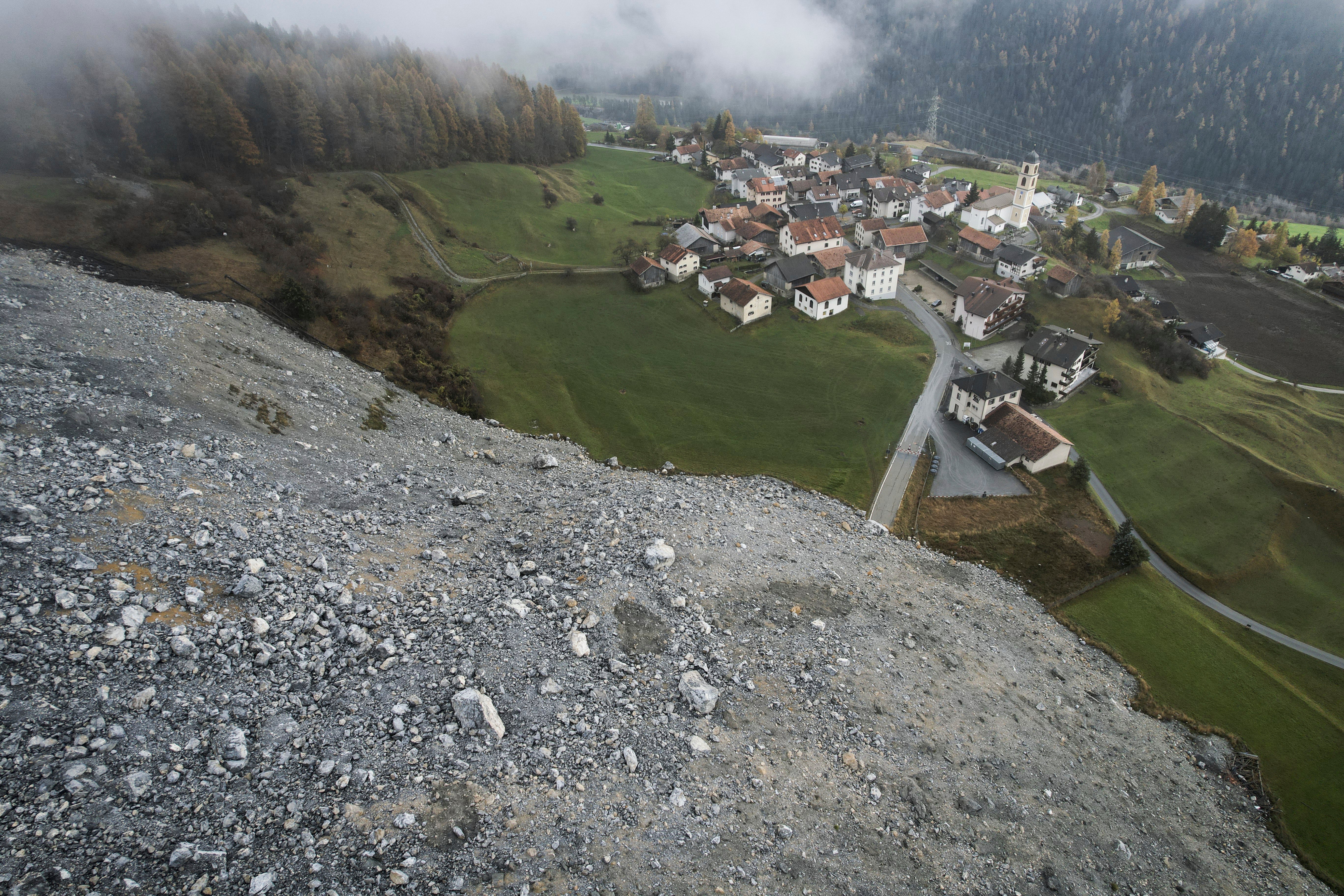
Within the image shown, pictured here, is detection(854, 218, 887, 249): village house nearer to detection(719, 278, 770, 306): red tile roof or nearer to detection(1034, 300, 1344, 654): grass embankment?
detection(719, 278, 770, 306): red tile roof

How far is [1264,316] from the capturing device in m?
96.2

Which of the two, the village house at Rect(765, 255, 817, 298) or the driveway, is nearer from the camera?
the driveway

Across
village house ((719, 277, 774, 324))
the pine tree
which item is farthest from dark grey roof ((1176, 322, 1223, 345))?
village house ((719, 277, 774, 324))

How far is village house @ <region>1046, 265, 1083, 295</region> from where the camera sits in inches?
3447

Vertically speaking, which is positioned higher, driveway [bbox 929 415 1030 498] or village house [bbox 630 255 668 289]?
village house [bbox 630 255 668 289]

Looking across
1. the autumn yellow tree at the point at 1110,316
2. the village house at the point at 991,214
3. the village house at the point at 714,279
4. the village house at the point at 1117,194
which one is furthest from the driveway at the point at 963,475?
the village house at the point at 1117,194

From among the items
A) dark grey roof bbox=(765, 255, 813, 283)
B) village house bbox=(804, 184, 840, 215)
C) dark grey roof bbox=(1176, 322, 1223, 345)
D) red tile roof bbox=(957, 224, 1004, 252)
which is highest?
village house bbox=(804, 184, 840, 215)

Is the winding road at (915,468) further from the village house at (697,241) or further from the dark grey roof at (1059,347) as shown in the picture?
the village house at (697,241)

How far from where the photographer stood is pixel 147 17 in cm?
9000

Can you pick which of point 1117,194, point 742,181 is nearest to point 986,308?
point 742,181

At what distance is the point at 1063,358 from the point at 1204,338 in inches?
1277

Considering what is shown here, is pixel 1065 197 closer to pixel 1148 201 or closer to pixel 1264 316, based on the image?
pixel 1148 201

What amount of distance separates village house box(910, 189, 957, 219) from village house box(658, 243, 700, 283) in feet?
177

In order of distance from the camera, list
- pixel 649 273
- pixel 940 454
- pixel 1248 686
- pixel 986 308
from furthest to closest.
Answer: pixel 649 273, pixel 986 308, pixel 940 454, pixel 1248 686
